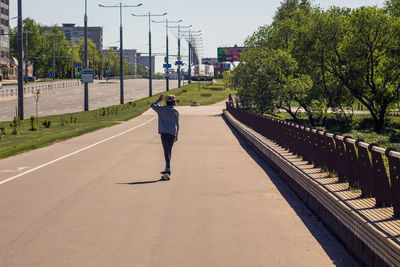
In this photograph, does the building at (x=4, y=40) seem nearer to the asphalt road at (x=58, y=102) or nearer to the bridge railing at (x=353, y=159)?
the asphalt road at (x=58, y=102)

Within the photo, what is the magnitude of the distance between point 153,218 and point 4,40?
154 metres

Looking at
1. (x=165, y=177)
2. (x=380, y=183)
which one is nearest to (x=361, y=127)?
(x=165, y=177)

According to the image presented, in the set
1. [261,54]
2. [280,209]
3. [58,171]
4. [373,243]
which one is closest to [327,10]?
[261,54]

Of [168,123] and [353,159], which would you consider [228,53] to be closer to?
[168,123]

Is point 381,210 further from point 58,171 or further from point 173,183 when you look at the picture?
point 58,171

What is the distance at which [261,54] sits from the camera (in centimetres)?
4981

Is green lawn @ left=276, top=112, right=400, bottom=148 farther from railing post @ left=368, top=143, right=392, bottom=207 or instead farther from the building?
the building

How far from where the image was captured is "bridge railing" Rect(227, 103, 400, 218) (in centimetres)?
720

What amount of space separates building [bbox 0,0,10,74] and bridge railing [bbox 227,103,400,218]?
466ft

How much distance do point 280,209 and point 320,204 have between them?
3.07ft

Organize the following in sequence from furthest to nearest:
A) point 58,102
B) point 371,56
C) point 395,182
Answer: point 58,102 < point 371,56 < point 395,182

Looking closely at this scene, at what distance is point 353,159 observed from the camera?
945 cm

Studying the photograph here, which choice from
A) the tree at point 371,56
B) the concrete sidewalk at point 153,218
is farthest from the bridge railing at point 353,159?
the tree at point 371,56

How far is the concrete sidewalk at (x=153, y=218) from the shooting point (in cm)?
688
